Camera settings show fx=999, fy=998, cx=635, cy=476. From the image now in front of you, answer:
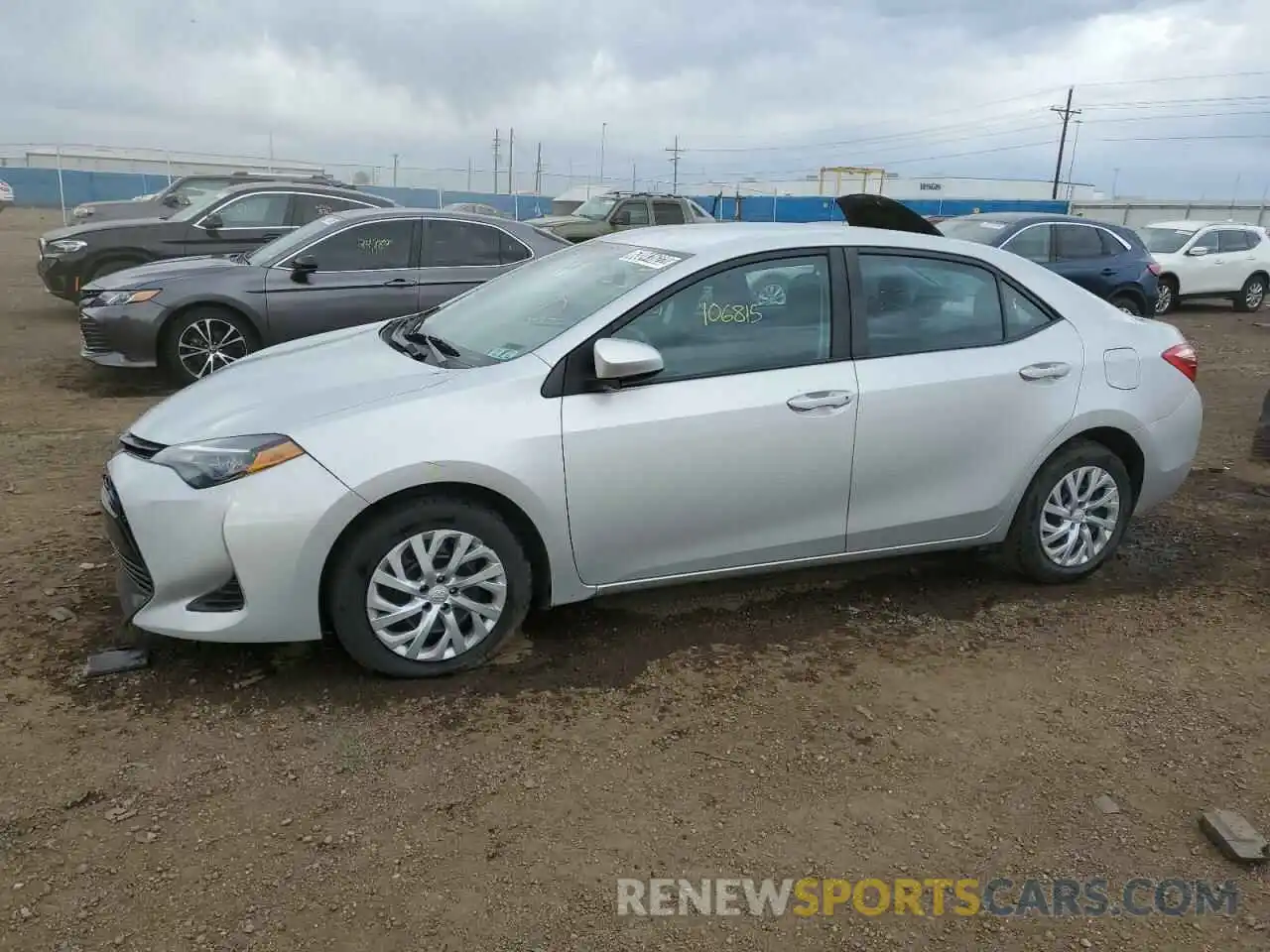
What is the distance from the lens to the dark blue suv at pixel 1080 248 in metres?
12.0

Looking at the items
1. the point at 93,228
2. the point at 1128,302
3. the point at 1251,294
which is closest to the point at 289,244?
the point at 93,228

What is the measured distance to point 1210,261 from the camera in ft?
55.1

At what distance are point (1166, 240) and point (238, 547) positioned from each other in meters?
17.8

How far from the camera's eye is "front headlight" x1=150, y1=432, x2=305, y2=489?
3.29m

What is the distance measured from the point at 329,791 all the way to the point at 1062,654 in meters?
2.85

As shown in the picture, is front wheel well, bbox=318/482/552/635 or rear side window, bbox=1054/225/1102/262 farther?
rear side window, bbox=1054/225/1102/262

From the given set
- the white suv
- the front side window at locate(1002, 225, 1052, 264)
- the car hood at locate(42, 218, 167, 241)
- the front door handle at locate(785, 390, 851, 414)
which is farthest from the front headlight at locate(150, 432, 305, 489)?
the white suv

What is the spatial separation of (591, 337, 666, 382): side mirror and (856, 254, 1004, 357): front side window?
3.27 feet

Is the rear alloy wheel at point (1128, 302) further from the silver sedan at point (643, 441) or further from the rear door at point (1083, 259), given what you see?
the silver sedan at point (643, 441)

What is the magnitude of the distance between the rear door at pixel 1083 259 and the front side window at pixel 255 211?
9.22 meters

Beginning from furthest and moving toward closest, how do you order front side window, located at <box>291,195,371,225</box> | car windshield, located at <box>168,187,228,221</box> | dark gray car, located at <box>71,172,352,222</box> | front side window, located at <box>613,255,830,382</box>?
dark gray car, located at <box>71,172,352,222</box> → front side window, located at <box>291,195,371,225</box> → car windshield, located at <box>168,187,228,221</box> → front side window, located at <box>613,255,830,382</box>

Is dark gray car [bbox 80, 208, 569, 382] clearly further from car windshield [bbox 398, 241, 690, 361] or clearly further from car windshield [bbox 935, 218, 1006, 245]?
car windshield [bbox 935, 218, 1006, 245]

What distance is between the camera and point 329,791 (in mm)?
2979

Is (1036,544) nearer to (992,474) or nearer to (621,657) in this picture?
(992,474)
